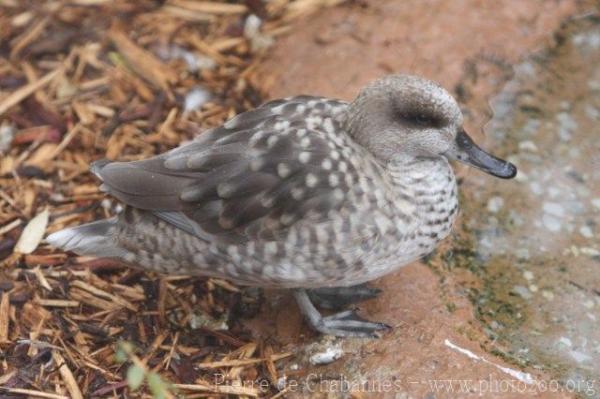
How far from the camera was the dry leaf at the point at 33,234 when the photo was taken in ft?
11.5

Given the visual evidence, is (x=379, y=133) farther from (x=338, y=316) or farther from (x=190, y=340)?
(x=190, y=340)

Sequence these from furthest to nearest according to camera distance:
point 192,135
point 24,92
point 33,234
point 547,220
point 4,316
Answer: point 24,92
point 192,135
point 33,234
point 547,220
point 4,316

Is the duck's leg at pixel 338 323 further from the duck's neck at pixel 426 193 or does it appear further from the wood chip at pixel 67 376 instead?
the wood chip at pixel 67 376

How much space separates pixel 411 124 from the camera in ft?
9.82

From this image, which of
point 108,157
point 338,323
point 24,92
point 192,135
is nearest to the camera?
point 338,323

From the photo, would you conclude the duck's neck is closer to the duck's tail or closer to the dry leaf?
the duck's tail

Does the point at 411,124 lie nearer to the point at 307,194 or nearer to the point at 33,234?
the point at 307,194

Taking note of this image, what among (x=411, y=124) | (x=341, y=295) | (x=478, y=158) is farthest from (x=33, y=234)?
(x=478, y=158)

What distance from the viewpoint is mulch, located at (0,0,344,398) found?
312cm

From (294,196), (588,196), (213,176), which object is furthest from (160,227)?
(588,196)

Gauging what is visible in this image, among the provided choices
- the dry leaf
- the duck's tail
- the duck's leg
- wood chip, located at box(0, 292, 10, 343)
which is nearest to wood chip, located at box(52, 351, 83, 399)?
wood chip, located at box(0, 292, 10, 343)

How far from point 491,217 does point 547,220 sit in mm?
208

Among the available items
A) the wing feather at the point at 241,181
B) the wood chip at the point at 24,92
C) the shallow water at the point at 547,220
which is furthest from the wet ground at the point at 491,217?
the wood chip at the point at 24,92

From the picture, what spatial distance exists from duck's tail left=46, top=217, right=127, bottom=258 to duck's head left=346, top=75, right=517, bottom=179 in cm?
91
